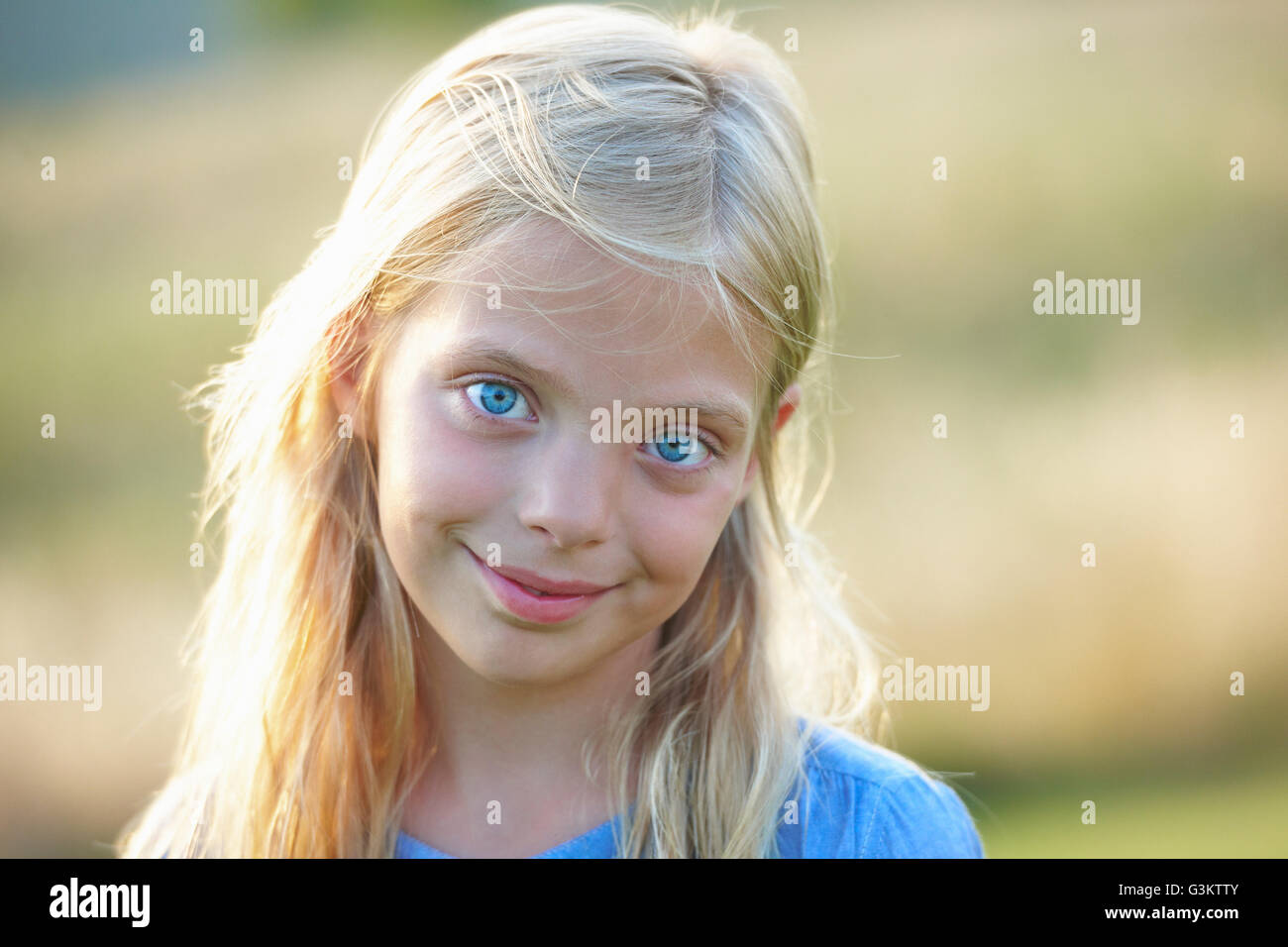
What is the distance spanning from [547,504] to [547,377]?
5.4 inches

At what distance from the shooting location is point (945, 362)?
3588mm

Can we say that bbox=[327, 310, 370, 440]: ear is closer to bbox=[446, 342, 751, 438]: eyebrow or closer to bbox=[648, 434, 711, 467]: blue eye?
bbox=[446, 342, 751, 438]: eyebrow

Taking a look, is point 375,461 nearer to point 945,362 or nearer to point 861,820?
point 861,820

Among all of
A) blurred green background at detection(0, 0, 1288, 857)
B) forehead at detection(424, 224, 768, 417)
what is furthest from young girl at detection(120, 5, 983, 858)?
blurred green background at detection(0, 0, 1288, 857)

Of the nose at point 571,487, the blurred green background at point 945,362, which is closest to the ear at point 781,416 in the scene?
the nose at point 571,487

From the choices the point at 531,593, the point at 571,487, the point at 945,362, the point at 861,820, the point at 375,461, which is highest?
the point at 945,362

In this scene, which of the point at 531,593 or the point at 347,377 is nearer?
the point at 531,593

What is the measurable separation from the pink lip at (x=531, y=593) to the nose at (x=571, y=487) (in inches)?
2.6

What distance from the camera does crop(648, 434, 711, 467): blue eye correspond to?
121 centimetres

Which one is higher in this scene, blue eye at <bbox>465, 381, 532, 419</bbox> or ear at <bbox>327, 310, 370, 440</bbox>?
ear at <bbox>327, 310, 370, 440</bbox>

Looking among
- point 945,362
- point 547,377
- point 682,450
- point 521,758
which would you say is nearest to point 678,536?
point 682,450

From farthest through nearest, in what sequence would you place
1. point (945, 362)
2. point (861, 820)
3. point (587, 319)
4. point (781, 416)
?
point (945, 362) < point (781, 416) < point (861, 820) < point (587, 319)

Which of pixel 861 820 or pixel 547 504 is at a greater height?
pixel 547 504

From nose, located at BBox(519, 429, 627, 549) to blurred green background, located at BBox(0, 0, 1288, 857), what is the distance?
1913 mm
